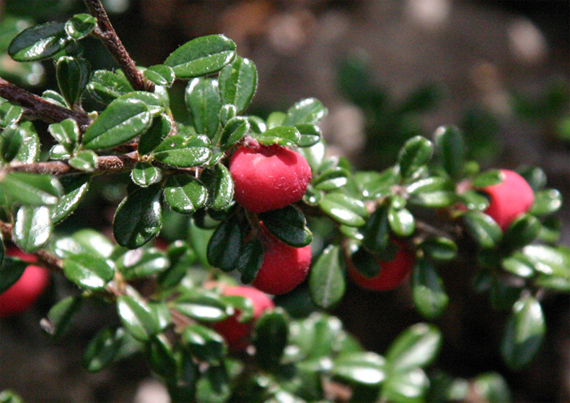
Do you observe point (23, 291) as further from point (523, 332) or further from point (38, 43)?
point (523, 332)

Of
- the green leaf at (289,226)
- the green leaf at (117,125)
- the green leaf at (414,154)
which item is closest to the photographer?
the green leaf at (117,125)

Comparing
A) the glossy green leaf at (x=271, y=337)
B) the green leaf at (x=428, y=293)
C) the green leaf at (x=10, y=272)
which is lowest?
the glossy green leaf at (x=271, y=337)

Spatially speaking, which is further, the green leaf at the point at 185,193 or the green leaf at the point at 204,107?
the green leaf at the point at 204,107

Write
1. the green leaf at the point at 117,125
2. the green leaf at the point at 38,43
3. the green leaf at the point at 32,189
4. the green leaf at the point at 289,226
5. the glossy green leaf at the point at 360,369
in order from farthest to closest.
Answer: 1. the glossy green leaf at the point at 360,369
2. the green leaf at the point at 289,226
3. the green leaf at the point at 38,43
4. the green leaf at the point at 117,125
5. the green leaf at the point at 32,189

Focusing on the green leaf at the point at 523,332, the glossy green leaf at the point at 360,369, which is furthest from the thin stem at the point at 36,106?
the green leaf at the point at 523,332

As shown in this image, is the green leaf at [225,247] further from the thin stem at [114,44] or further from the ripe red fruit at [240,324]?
the ripe red fruit at [240,324]

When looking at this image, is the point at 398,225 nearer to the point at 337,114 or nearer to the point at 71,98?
the point at 71,98

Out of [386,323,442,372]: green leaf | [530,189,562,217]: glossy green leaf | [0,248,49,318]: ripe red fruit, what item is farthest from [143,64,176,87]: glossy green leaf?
[386,323,442,372]: green leaf
